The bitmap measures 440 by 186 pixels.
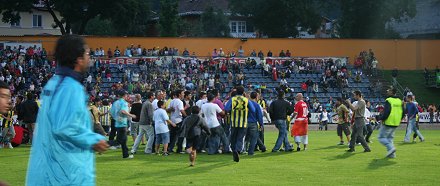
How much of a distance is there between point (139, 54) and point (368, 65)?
56.4ft

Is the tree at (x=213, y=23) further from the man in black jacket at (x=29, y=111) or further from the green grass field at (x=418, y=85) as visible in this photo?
the man in black jacket at (x=29, y=111)

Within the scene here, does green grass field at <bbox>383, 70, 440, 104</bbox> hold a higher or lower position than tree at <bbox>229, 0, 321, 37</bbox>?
lower

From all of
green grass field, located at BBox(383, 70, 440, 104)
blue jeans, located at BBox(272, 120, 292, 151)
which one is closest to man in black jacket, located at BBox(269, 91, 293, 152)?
blue jeans, located at BBox(272, 120, 292, 151)

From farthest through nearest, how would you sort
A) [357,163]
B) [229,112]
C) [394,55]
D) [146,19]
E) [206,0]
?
[206,0], [146,19], [394,55], [229,112], [357,163]

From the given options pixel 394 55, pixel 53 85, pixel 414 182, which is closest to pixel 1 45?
pixel 394 55

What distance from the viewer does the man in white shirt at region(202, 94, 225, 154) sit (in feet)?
69.4

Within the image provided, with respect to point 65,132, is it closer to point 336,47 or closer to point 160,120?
point 160,120

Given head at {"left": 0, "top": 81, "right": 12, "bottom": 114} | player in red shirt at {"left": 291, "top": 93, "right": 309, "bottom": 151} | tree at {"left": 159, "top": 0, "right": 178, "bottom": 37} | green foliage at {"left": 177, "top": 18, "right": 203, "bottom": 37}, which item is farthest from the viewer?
green foliage at {"left": 177, "top": 18, "right": 203, "bottom": 37}

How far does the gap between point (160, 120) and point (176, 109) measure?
145cm

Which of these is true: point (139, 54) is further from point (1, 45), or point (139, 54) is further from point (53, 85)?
point (53, 85)

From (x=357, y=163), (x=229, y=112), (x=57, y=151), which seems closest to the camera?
(x=57, y=151)

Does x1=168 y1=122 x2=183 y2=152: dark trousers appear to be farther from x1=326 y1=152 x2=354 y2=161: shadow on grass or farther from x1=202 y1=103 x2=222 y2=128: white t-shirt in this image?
x1=326 y1=152 x2=354 y2=161: shadow on grass

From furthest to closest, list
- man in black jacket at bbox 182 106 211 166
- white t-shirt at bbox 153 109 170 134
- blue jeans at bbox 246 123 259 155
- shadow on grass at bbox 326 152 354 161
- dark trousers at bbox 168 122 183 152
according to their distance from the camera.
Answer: dark trousers at bbox 168 122 183 152 → blue jeans at bbox 246 123 259 155 → white t-shirt at bbox 153 109 170 134 → shadow on grass at bbox 326 152 354 161 → man in black jacket at bbox 182 106 211 166

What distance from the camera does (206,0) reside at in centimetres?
10206
